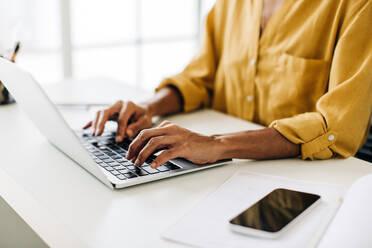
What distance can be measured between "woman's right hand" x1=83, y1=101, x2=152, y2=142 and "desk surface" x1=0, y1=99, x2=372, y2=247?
0.14 metres

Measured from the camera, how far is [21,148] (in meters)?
0.98

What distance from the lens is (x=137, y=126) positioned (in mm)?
1101

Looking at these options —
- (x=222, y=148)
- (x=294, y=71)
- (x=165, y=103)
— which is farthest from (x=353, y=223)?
(x=165, y=103)

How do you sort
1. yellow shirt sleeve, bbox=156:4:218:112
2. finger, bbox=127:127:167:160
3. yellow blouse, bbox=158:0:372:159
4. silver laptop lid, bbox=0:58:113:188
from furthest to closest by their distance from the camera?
yellow shirt sleeve, bbox=156:4:218:112
yellow blouse, bbox=158:0:372:159
finger, bbox=127:127:167:160
silver laptop lid, bbox=0:58:113:188

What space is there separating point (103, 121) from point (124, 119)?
5cm

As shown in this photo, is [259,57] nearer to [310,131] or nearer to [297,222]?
[310,131]

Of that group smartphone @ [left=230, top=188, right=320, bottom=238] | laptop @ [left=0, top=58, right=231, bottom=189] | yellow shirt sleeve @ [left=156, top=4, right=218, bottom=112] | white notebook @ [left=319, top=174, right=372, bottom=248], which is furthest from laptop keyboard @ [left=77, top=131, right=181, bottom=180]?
yellow shirt sleeve @ [left=156, top=4, right=218, bottom=112]

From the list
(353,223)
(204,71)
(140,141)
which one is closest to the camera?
(353,223)

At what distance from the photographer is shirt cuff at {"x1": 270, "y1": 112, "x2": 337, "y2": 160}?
0.93 meters

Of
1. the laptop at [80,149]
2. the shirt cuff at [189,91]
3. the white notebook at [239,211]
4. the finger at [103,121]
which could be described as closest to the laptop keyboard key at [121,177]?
the laptop at [80,149]

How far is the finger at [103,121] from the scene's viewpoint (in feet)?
3.47

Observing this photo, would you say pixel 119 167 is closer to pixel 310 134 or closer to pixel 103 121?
pixel 103 121

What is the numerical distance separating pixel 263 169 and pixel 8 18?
2.71m

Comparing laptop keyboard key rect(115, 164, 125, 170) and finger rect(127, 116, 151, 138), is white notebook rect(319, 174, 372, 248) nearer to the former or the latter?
laptop keyboard key rect(115, 164, 125, 170)
